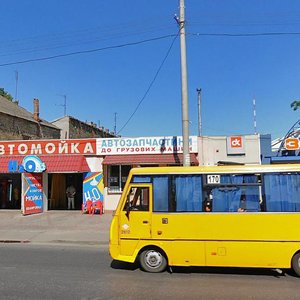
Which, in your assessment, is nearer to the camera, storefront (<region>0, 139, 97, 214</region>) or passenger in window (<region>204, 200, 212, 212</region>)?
passenger in window (<region>204, 200, 212, 212</region>)

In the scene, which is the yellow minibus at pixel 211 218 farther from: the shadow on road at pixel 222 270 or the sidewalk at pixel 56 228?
the sidewalk at pixel 56 228

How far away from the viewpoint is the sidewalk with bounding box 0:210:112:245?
12852mm

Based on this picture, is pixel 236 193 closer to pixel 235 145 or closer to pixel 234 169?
pixel 234 169

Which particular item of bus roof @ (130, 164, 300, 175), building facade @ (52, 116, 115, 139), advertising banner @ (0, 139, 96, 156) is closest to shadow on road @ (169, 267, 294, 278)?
bus roof @ (130, 164, 300, 175)

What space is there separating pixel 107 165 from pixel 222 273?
537 inches

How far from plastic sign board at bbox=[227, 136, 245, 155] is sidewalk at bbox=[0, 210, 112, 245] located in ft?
23.7

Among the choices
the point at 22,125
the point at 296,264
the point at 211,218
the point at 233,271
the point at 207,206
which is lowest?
the point at 233,271

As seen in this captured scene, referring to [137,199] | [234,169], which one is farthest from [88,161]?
[234,169]

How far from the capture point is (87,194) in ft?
67.2

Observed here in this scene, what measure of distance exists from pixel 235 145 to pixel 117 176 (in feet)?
21.5

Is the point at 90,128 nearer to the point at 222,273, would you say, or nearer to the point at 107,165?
the point at 107,165

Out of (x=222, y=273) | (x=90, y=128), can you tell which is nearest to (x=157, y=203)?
(x=222, y=273)

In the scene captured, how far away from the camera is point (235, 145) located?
66.7 feet

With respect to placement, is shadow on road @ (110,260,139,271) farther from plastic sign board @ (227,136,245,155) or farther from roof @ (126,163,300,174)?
plastic sign board @ (227,136,245,155)
